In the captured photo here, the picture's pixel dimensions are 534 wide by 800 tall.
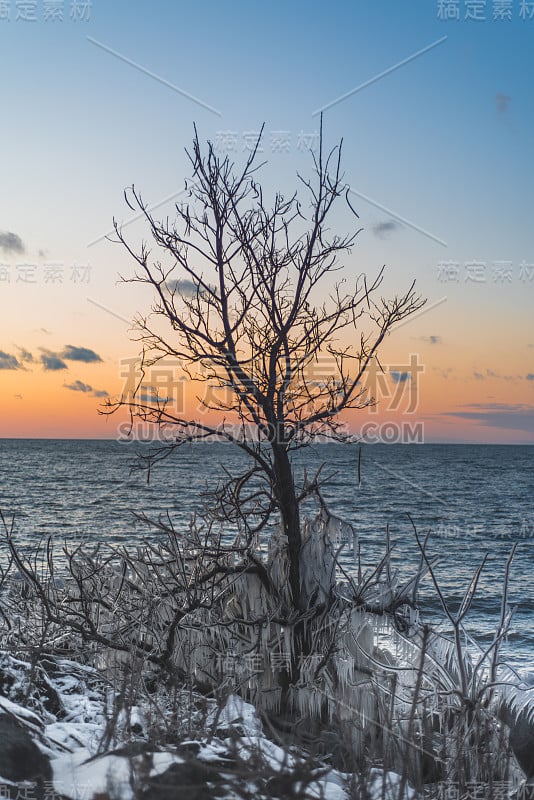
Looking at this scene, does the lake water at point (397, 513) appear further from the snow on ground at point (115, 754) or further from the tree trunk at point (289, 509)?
the snow on ground at point (115, 754)

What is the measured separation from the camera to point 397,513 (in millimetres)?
47781

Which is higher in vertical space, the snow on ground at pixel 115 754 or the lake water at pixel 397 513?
the snow on ground at pixel 115 754

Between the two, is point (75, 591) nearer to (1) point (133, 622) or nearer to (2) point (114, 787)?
(1) point (133, 622)

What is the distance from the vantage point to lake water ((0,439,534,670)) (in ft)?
73.5

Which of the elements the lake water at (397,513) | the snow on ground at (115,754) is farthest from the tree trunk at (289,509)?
the snow on ground at (115,754)

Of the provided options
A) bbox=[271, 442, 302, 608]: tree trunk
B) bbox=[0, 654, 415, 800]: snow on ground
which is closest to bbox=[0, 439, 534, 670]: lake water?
bbox=[271, 442, 302, 608]: tree trunk

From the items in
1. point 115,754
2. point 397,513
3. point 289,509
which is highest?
point 289,509

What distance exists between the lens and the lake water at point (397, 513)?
2239 cm

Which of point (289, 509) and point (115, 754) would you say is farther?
point (289, 509)

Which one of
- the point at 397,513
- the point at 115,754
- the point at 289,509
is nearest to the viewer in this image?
the point at 115,754

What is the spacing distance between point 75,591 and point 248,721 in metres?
5.60

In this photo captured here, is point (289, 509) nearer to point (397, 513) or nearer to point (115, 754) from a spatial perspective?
point (115, 754)

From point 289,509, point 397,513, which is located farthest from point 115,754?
point 397,513

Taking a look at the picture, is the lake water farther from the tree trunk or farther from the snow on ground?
the snow on ground
